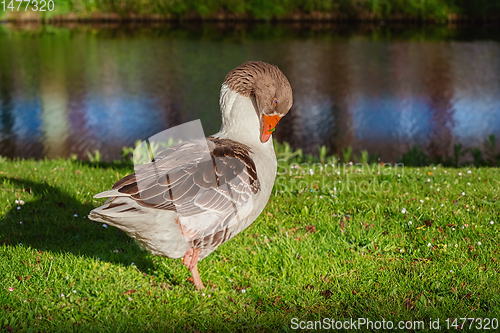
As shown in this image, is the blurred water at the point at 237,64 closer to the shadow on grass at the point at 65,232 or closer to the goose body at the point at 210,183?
the shadow on grass at the point at 65,232

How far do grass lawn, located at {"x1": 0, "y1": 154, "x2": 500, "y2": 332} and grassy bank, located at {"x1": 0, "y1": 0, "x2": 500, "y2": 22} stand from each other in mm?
43687

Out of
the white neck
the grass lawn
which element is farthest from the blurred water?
the white neck

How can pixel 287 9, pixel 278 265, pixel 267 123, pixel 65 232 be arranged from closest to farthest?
pixel 267 123 → pixel 278 265 → pixel 65 232 → pixel 287 9

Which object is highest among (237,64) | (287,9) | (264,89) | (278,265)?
(264,89)

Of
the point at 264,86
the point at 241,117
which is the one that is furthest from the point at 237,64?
the point at 264,86

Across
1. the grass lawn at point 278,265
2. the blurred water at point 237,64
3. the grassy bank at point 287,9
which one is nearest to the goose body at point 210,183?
the grass lawn at point 278,265

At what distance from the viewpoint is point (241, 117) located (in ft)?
14.2

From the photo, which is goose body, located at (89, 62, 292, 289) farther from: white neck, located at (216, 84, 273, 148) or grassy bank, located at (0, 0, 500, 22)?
grassy bank, located at (0, 0, 500, 22)

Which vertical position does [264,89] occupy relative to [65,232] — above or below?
above

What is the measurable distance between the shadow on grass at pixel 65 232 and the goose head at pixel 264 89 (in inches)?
80.9

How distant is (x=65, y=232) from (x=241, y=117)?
9.32 feet

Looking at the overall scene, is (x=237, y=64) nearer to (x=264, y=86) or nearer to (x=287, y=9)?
(x=264, y=86)

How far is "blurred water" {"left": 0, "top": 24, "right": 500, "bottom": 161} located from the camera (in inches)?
602

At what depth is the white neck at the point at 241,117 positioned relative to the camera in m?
4.27
